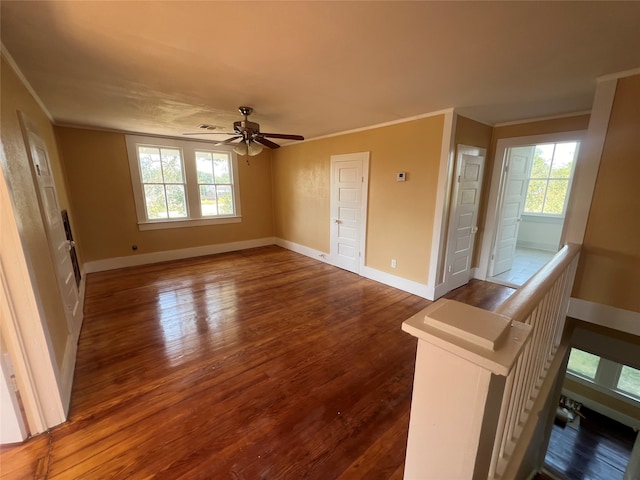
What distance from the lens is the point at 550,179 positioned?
6059mm

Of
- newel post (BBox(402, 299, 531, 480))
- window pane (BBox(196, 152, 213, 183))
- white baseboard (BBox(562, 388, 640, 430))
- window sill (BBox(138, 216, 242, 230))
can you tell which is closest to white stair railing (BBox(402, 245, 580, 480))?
newel post (BBox(402, 299, 531, 480))

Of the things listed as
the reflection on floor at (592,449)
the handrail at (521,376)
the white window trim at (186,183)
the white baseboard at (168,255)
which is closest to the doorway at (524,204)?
the reflection on floor at (592,449)

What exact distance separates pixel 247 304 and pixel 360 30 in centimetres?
294

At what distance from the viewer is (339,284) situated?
13.0 feet

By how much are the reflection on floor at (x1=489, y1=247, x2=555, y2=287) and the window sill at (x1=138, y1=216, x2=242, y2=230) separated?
516 centimetres

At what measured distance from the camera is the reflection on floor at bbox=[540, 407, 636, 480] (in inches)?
121

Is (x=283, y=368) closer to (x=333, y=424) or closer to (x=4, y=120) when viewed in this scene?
(x=333, y=424)

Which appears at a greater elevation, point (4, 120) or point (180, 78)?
point (180, 78)

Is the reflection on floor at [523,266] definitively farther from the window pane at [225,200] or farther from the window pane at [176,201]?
the window pane at [176,201]

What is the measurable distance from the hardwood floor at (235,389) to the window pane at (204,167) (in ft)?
8.56

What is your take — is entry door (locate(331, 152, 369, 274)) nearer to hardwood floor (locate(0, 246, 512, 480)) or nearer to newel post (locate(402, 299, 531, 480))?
hardwood floor (locate(0, 246, 512, 480))

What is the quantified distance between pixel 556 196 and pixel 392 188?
203 inches

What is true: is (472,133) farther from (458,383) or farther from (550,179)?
(550,179)

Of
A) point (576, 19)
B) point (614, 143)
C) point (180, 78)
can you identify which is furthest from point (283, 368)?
point (614, 143)
